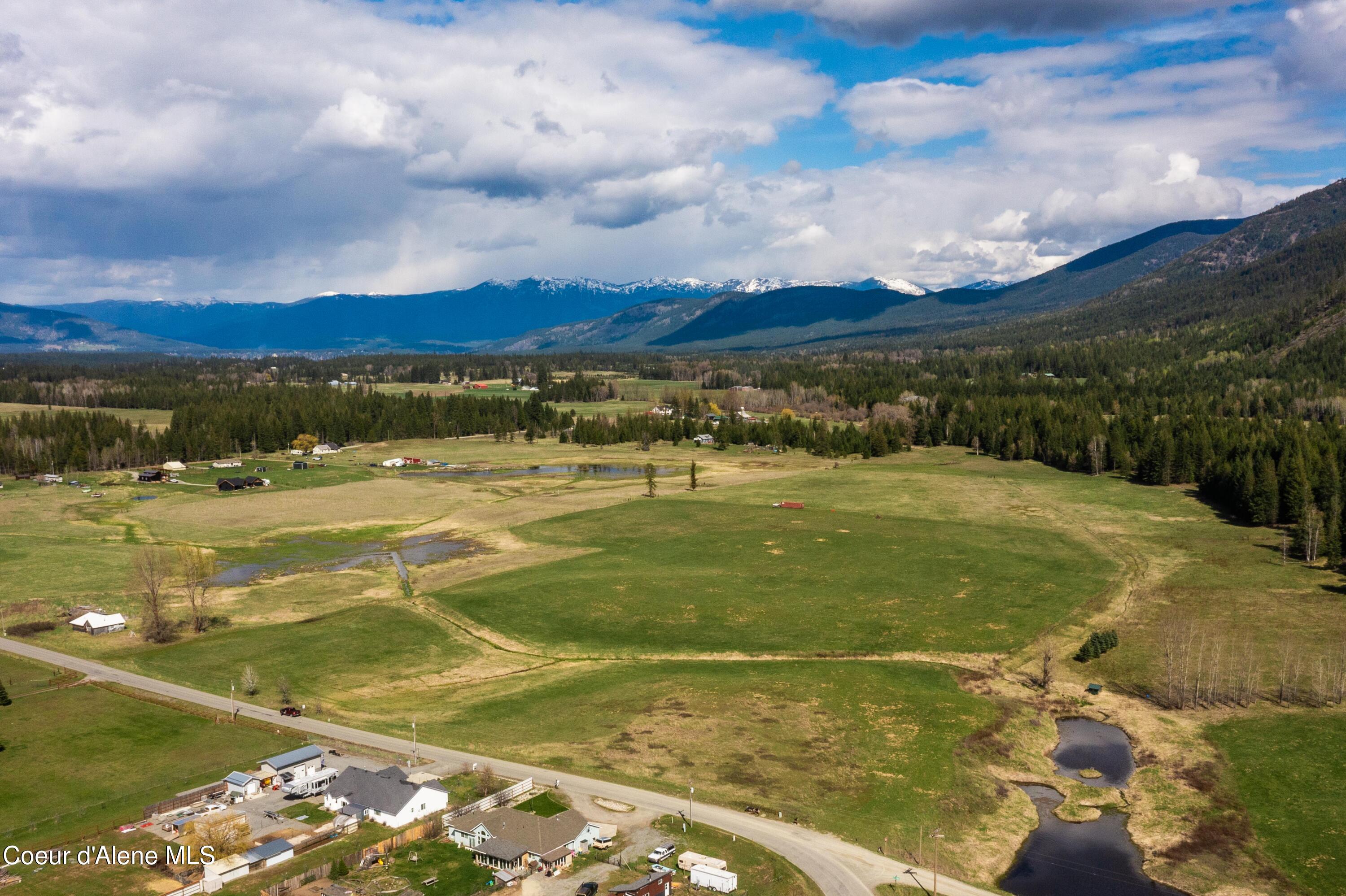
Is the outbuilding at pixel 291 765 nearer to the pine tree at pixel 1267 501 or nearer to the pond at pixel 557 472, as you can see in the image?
the pine tree at pixel 1267 501

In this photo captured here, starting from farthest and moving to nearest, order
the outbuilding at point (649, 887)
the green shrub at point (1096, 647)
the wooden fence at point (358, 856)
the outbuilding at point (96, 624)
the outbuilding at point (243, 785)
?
the outbuilding at point (96, 624), the green shrub at point (1096, 647), the outbuilding at point (243, 785), the wooden fence at point (358, 856), the outbuilding at point (649, 887)

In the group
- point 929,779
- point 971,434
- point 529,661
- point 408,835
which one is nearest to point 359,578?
point 529,661

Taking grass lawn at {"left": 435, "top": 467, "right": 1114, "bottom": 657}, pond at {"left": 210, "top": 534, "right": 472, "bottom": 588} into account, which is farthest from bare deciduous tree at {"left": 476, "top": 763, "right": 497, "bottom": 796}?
pond at {"left": 210, "top": 534, "right": 472, "bottom": 588}

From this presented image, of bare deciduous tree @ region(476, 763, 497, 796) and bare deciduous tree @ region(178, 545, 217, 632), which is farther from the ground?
bare deciduous tree @ region(178, 545, 217, 632)

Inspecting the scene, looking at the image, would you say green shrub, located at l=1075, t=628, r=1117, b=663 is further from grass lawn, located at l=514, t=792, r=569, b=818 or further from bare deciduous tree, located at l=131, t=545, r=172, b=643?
bare deciduous tree, located at l=131, t=545, r=172, b=643

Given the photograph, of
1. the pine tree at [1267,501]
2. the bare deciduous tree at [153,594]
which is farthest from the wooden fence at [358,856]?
the pine tree at [1267,501]

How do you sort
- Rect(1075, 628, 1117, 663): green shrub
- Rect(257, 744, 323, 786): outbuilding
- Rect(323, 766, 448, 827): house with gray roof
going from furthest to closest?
Rect(1075, 628, 1117, 663): green shrub
Rect(257, 744, 323, 786): outbuilding
Rect(323, 766, 448, 827): house with gray roof
